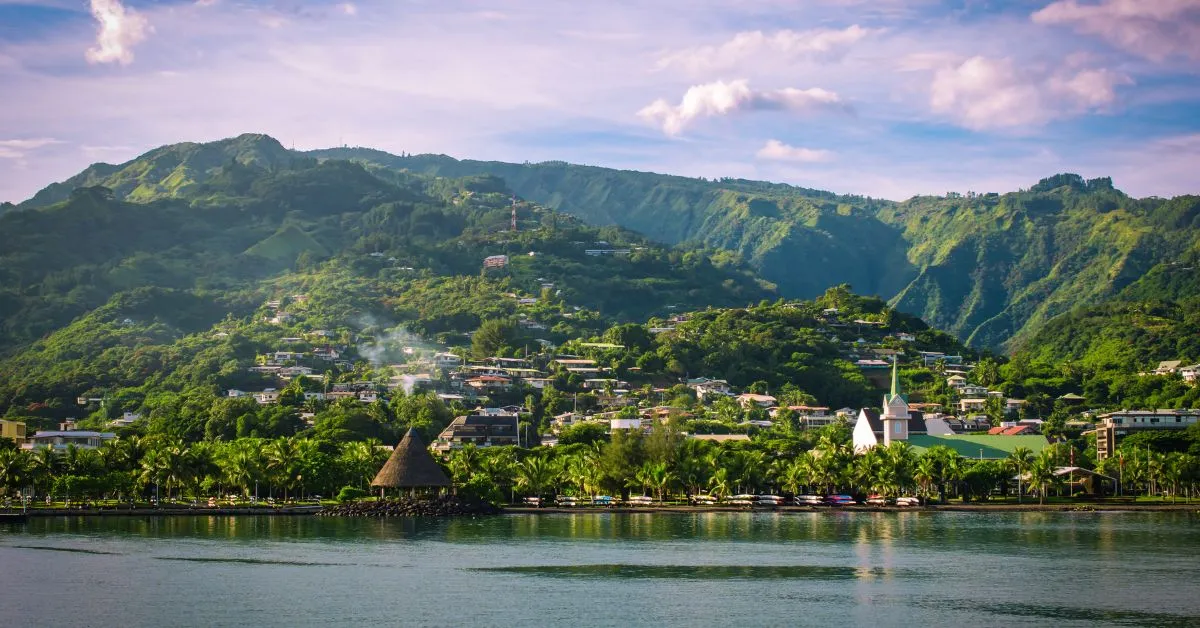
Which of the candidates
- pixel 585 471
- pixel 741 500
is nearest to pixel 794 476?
pixel 741 500

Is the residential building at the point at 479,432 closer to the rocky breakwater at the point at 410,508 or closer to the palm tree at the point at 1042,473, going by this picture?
the rocky breakwater at the point at 410,508

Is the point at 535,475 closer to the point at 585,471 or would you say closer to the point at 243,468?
the point at 585,471

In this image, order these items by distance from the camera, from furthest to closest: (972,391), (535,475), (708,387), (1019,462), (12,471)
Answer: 1. (972,391)
2. (708,387)
3. (1019,462)
4. (535,475)
5. (12,471)

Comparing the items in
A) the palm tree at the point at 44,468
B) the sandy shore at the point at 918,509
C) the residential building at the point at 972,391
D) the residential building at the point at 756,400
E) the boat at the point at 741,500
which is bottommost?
the sandy shore at the point at 918,509

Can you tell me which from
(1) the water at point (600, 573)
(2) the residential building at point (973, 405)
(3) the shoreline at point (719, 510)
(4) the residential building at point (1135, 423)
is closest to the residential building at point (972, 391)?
(2) the residential building at point (973, 405)

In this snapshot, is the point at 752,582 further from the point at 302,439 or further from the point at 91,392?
the point at 91,392

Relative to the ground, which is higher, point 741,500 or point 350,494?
point 350,494
